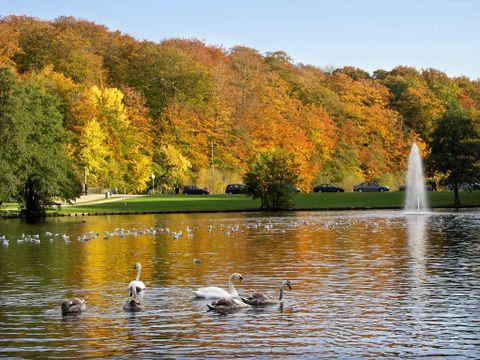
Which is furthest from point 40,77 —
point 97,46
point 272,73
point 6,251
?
point 6,251

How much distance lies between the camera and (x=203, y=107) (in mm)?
124375

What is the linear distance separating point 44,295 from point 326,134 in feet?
360

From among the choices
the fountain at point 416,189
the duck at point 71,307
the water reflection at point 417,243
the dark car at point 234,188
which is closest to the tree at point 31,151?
the water reflection at point 417,243

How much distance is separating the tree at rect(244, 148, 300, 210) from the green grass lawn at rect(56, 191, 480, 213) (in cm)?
194

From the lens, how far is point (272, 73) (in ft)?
445

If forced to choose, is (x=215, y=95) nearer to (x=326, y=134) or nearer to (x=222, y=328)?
(x=326, y=134)

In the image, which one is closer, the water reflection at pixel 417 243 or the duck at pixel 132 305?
the duck at pixel 132 305

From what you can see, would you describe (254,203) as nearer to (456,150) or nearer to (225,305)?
(456,150)

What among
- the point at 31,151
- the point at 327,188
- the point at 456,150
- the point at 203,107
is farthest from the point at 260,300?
the point at 203,107

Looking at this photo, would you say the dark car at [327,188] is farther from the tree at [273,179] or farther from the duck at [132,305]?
the duck at [132,305]

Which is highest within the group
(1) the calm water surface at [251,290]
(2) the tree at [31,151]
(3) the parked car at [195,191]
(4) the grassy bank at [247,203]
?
(2) the tree at [31,151]

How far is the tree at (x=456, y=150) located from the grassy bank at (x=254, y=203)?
333 cm

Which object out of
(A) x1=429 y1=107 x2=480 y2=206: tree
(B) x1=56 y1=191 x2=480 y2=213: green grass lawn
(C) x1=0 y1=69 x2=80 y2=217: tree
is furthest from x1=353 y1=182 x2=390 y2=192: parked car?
(C) x1=0 y1=69 x2=80 y2=217: tree

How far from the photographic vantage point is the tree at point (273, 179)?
271 ft
